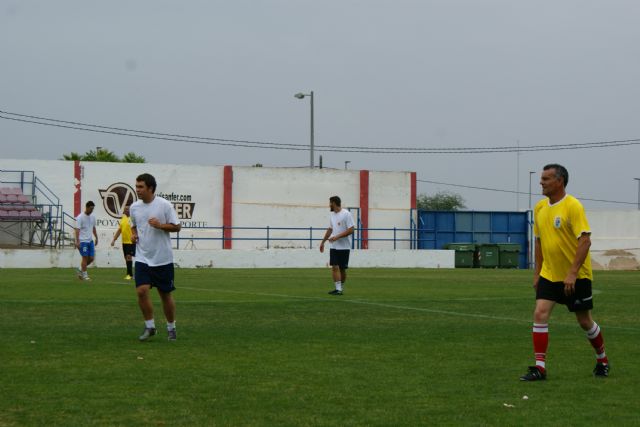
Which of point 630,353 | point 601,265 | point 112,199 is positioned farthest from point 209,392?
point 112,199

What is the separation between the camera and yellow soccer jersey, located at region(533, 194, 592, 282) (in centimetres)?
927

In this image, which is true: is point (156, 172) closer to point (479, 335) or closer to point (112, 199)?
point (112, 199)

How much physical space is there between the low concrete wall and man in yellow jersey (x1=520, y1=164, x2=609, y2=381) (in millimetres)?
32378

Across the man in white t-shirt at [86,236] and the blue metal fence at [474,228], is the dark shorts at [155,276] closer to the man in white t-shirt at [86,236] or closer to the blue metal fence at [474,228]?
the man in white t-shirt at [86,236]

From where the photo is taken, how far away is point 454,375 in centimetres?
934

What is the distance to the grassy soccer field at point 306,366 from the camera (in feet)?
24.3

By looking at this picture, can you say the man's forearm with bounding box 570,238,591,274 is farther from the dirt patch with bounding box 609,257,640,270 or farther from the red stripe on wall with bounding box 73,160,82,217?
the red stripe on wall with bounding box 73,160,82,217

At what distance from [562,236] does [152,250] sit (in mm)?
5020

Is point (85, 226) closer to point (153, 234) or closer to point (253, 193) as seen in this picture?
point (153, 234)

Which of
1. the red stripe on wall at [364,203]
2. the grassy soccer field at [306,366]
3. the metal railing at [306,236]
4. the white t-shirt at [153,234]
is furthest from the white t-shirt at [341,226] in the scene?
the red stripe on wall at [364,203]

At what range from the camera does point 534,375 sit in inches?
356

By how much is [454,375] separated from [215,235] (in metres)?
44.7

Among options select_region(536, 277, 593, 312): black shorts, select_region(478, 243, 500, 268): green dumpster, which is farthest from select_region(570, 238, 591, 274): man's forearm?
select_region(478, 243, 500, 268): green dumpster

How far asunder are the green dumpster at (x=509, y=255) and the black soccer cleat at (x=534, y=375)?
4532cm
